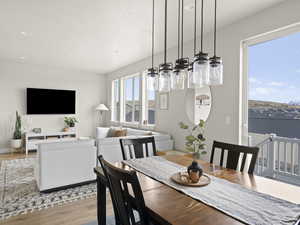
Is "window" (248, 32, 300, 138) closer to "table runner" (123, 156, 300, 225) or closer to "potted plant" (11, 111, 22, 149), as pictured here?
"table runner" (123, 156, 300, 225)

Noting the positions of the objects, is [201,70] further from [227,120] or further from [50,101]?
[50,101]

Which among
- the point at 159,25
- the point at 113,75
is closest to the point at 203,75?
the point at 159,25

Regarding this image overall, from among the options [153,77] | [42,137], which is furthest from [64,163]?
[42,137]

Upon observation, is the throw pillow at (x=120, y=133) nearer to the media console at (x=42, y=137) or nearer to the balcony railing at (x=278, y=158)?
the media console at (x=42, y=137)

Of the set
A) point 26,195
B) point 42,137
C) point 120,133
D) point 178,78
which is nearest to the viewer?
point 178,78

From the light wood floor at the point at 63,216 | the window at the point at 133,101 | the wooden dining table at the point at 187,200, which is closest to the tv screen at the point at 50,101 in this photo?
the window at the point at 133,101

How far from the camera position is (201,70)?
164 cm

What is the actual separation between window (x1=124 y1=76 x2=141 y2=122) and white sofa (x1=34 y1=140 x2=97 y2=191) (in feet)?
9.41

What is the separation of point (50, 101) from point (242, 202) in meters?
6.73

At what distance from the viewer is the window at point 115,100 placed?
23.4ft

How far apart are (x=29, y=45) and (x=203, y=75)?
4414mm

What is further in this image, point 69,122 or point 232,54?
point 69,122

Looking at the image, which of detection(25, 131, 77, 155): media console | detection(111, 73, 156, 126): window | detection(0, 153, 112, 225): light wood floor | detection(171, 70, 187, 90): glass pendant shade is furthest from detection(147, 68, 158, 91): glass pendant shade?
detection(25, 131, 77, 155): media console

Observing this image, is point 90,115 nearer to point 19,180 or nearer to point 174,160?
point 19,180
